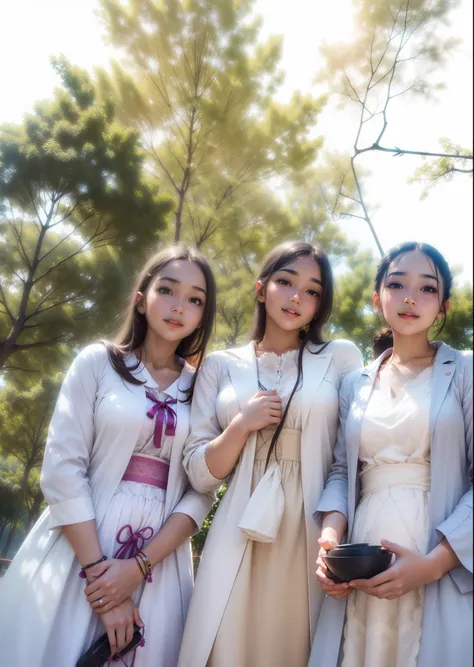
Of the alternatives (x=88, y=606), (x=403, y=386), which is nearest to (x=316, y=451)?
(x=403, y=386)

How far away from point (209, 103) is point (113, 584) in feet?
18.9

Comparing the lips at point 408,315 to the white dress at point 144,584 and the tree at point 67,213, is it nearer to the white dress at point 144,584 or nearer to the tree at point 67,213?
the white dress at point 144,584

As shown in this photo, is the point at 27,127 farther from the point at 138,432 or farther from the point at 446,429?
the point at 446,429

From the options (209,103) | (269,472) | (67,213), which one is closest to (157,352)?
(269,472)

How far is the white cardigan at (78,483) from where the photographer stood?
5.02 feet

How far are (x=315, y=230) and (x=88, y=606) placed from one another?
5.98 metres

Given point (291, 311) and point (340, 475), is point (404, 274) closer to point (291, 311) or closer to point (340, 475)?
point (291, 311)

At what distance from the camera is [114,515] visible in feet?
5.38

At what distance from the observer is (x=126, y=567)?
5.05ft

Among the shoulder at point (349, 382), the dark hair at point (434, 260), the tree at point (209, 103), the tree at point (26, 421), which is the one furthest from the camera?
the tree at point (26, 421)

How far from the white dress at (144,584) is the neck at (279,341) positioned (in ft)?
1.48

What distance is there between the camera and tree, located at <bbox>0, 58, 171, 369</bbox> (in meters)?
5.79

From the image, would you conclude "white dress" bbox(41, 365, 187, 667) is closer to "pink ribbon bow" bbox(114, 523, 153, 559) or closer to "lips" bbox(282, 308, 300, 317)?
"pink ribbon bow" bbox(114, 523, 153, 559)

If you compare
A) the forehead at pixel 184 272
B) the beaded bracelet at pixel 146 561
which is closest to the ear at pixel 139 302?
the forehead at pixel 184 272
